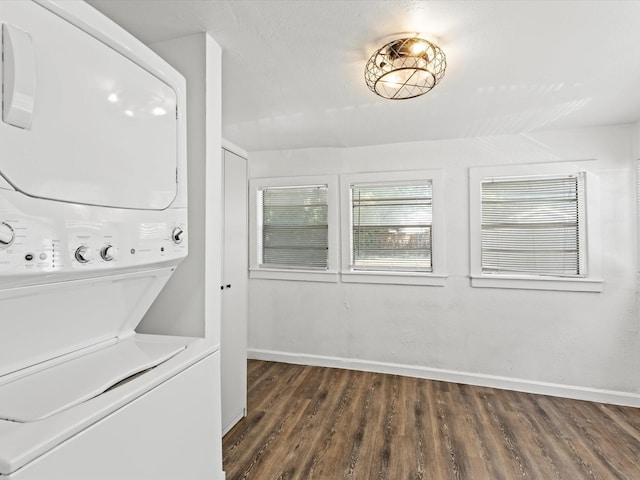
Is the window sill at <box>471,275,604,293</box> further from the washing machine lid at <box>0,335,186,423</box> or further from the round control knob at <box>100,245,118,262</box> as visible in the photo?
the round control knob at <box>100,245,118,262</box>

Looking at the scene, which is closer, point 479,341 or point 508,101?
point 508,101

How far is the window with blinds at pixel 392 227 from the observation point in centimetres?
340

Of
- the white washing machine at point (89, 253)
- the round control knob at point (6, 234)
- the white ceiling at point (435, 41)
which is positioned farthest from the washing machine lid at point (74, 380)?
the white ceiling at point (435, 41)

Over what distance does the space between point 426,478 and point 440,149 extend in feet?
8.77

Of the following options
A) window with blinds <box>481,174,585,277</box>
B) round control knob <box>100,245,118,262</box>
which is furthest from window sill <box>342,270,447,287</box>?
round control knob <box>100,245,118,262</box>

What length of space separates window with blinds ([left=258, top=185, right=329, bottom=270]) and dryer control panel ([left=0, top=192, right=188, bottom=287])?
2.44 meters

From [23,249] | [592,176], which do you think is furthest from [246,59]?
[592,176]

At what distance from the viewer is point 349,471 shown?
78.2 inches

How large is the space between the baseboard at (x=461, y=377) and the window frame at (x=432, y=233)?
827 millimetres

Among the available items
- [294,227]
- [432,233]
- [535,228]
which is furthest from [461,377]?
[294,227]

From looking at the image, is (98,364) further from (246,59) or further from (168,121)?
(246,59)

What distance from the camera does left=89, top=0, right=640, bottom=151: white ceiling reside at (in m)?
1.50

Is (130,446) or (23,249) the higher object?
(23,249)

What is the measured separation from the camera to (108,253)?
1043 mm
